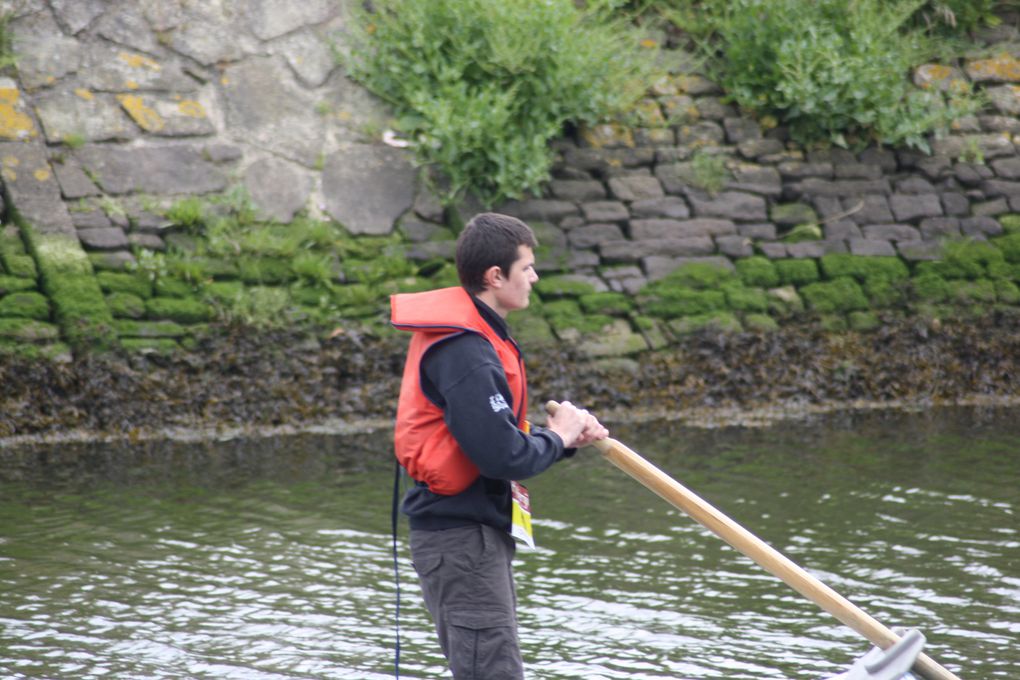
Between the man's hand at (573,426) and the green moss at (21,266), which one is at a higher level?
the green moss at (21,266)

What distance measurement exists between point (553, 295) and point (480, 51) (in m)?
2.21

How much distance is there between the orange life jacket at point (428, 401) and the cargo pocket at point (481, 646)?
38 cm

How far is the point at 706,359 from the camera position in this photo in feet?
34.3

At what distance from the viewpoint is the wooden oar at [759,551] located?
3.68 m

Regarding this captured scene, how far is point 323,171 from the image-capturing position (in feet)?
34.3

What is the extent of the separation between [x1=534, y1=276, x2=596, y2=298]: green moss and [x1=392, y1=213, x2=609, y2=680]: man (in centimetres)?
659

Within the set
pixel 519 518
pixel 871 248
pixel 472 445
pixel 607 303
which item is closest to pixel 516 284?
pixel 472 445

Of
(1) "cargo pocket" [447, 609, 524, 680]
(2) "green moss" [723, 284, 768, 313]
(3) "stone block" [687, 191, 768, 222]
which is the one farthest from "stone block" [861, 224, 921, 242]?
(1) "cargo pocket" [447, 609, 524, 680]

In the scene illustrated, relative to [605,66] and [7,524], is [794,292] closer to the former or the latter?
[605,66]

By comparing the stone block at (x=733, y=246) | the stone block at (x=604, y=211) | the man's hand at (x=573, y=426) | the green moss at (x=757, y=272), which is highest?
the stone block at (x=604, y=211)

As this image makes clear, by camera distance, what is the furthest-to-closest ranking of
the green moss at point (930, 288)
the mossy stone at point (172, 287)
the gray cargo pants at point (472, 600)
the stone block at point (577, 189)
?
the green moss at point (930, 288)
the stone block at point (577, 189)
the mossy stone at point (172, 287)
the gray cargo pants at point (472, 600)

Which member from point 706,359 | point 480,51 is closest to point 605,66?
point 480,51

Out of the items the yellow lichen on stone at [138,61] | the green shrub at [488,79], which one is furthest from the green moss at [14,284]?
the green shrub at [488,79]

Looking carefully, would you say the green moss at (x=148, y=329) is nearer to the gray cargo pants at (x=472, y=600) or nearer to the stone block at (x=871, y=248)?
the stone block at (x=871, y=248)
